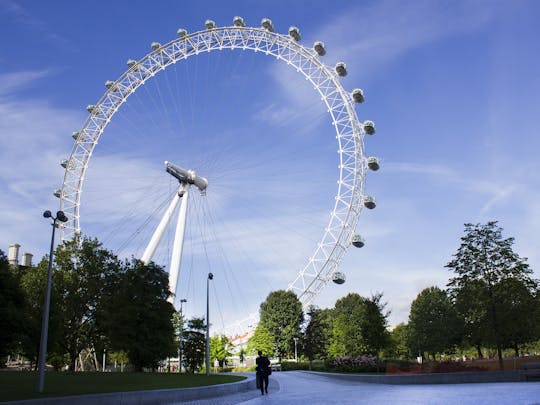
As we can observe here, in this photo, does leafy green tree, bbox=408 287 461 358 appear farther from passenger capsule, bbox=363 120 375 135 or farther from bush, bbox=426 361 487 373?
bush, bbox=426 361 487 373

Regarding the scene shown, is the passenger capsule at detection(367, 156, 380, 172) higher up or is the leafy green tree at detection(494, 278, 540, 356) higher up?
the passenger capsule at detection(367, 156, 380, 172)

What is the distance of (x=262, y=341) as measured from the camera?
73.6 metres

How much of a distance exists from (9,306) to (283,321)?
4744 centimetres

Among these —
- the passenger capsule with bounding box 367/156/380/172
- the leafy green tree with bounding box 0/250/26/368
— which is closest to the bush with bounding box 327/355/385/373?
the passenger capsule with bounding box 367/156/380/172

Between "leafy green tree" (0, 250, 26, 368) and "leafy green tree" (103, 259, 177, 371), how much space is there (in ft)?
21.5

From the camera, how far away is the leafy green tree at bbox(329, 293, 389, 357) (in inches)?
1738

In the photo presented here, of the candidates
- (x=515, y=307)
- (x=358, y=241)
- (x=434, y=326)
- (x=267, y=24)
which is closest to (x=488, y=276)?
(x=515, y=307)

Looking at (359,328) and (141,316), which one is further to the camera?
(359,328)

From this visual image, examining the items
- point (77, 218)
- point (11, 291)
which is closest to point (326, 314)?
point (77, 218)

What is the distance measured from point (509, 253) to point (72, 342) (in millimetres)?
33985

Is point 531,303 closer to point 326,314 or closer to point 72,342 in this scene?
point 72,342

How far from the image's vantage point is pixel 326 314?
99.3 m

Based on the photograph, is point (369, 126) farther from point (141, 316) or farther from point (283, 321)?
point (283, 321)

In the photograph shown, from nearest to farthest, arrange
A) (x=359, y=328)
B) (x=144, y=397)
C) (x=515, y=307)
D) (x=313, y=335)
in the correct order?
1. (x=144, y=397)
2. (x=515, y=307)
3. (x=359, y=328)
4. (x=313, y=335)
